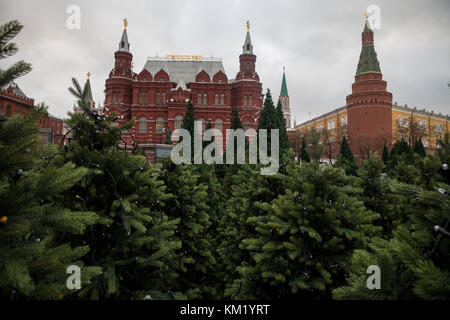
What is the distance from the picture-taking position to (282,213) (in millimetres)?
3031

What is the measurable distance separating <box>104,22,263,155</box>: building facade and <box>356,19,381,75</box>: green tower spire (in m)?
19.7

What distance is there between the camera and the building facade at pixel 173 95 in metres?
38.5

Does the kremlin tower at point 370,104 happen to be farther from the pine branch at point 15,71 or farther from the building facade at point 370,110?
the pine branch at point 15,71

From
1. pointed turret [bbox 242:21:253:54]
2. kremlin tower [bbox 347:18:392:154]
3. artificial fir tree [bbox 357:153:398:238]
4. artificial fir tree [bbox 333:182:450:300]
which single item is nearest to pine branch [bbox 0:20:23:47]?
artificial fir tree [bbox 333:182:450:300]

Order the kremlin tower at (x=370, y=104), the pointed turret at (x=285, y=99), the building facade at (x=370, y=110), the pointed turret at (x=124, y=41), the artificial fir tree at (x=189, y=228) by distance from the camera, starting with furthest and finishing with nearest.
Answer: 1. the pointed turret at (x=285, y=99)
2. the kremlin tower at (x=370, y=104)
3. the building facade at (x=370, y=110)
4. the pointed turret at (x=124, y=41)
5. the artificial fir tree at (x=189, y=228)

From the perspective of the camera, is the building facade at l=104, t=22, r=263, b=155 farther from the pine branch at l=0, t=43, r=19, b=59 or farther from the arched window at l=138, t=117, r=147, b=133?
the pine branch at l=0, t=43, r=19, b=59

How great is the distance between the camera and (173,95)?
37844mm

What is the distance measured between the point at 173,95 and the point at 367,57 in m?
33.9

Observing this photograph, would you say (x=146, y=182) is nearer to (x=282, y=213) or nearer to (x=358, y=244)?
(x=282, y=213)

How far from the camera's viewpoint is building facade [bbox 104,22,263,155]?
126 feet

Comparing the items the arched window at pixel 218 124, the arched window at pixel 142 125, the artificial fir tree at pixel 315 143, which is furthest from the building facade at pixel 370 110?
the artificial fir tree at pixel 315 143

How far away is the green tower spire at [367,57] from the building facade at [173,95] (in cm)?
1971

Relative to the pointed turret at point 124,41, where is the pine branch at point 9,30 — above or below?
below
